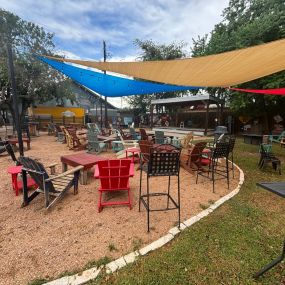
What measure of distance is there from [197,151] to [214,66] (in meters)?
2.07

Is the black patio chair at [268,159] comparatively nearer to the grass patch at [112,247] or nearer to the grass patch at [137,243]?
the grass patch at [137,243]

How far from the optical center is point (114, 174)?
3.47 metres

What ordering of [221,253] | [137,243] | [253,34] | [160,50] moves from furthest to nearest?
[160,50], [253,34], [137,243], [221,253]

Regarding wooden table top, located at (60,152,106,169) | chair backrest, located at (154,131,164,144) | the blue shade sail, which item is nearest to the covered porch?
the blue shade sail

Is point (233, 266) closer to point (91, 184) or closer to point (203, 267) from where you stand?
point (203, 267)

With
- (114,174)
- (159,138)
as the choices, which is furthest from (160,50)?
(114,174)

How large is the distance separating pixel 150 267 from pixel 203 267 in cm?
58

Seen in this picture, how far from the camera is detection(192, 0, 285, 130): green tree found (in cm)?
958

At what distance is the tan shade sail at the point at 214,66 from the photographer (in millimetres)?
3405

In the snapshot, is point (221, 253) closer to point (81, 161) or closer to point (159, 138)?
point (81, 161)

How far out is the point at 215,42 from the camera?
1215cm

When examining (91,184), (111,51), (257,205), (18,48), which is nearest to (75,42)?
(111,51)

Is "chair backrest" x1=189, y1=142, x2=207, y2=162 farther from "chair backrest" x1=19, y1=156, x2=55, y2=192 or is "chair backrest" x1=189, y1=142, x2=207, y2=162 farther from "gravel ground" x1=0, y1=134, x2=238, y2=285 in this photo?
"chair backrest" x1=19, y1=156, x2=55, y2=192

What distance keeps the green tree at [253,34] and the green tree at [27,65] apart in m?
11.3
